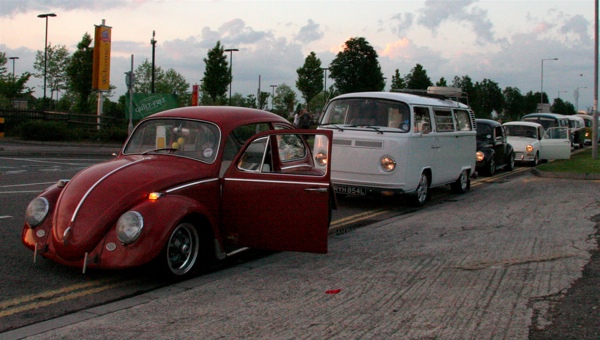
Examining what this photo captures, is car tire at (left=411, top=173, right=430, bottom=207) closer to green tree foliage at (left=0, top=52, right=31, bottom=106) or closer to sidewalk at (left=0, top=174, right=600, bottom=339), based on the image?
sidewalk at (left=0, top=174, right=600, bottom=339)

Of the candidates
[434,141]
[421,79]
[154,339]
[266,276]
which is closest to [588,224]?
[434,141]

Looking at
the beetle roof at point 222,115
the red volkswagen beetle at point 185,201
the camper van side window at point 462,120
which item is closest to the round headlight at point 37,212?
the red volkswagen beetle at point 185,201

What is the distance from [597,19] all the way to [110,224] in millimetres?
26359

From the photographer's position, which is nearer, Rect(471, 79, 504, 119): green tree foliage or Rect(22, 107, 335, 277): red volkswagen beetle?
Rect(22, 107, 335, 277): red volkswagen beetle

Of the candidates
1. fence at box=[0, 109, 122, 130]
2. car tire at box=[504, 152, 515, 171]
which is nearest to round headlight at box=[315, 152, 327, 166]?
car tire at box=[504, 152, 515, 171]

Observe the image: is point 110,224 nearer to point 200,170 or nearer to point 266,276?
point 200,170

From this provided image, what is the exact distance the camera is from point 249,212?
6.74 meters

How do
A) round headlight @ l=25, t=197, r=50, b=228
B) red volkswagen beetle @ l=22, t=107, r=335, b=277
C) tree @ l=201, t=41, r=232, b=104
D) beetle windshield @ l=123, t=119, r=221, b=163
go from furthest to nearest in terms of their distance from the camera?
tree @ l=201, t=41, r=232, b=104, beetle windshield @ l=123, t=119, r=221, b=163, round headlight @ l=25, t=197, r=50, b=228, red volkswagen beetle @ l=22, t=107, r=335, b=277

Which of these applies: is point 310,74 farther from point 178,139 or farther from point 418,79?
point 178,139

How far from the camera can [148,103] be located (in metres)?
35.5

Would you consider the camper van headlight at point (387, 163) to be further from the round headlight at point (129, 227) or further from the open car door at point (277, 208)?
the round headlight at point (129, 227)

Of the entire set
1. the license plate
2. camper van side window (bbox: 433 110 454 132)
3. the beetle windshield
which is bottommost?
the license plate

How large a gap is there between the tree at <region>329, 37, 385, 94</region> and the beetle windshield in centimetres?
5001

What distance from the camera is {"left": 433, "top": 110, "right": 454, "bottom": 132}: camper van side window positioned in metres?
13.0
